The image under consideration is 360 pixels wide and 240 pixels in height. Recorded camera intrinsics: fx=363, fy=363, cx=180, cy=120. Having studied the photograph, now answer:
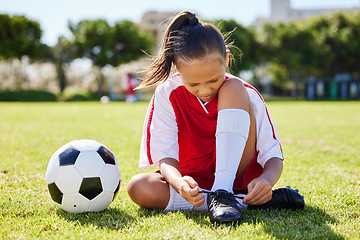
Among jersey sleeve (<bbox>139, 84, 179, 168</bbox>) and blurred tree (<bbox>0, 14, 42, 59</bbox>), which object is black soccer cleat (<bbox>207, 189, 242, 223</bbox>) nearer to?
jersey sleeve (<bbox>139, 84, 179, 168</bbox>)

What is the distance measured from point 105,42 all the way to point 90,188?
96.1 feet

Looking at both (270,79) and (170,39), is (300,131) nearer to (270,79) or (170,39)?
(170,39)

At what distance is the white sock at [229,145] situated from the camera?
208 centimetres

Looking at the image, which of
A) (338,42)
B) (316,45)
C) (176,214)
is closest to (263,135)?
(176,214)

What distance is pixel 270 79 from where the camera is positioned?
38719 mm

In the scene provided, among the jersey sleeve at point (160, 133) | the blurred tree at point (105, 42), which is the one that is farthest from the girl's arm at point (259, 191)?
the blurred tree at point (105, 42)

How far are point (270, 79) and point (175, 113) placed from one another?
124 ft

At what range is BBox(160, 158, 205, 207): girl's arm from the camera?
6.43 feet

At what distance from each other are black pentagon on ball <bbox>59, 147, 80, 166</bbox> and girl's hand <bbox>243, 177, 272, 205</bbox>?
1075 millimetres

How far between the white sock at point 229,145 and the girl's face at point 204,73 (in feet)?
0.58

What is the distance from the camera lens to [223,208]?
75.8 inches

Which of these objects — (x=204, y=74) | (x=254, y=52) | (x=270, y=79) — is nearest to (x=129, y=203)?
(x=204, y=74)

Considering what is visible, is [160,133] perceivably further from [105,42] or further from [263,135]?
[105,42]

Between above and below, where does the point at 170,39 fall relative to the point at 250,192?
above
